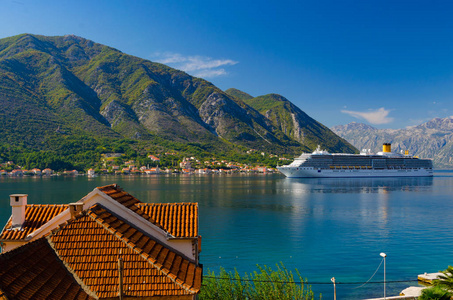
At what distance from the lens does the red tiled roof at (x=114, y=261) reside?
7164 millimetres

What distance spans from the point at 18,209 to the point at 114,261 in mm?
4118

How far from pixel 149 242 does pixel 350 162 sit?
5800 inches

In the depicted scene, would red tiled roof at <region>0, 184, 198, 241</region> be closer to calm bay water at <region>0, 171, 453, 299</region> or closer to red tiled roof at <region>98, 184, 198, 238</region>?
red tiled roof at <region>98, 184, 198, 238</region>

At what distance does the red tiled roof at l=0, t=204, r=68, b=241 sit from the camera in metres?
9.58

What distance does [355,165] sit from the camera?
14612 cm

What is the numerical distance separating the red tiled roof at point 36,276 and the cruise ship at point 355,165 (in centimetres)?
13387

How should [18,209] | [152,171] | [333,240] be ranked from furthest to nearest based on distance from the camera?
[152,171] → [333,240] → [18,209]

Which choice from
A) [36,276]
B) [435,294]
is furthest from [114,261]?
[435,294]

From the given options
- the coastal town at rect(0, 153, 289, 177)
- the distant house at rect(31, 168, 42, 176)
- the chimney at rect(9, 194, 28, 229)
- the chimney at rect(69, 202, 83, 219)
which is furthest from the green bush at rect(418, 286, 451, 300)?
the distant house at rect(31, 168, 42, 176)

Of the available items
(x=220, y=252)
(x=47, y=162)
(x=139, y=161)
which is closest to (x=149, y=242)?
(x=220, y=252)

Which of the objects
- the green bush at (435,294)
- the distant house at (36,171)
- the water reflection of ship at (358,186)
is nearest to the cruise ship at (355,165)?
the water reflection of ship at (358,186)

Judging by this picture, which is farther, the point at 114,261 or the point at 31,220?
the point at 31,220

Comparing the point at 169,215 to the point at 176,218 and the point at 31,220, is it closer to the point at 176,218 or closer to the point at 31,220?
the point at 176,218

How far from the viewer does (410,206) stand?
58.6m
